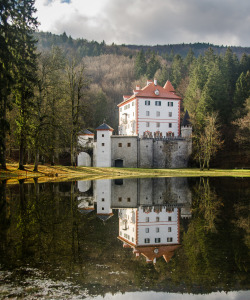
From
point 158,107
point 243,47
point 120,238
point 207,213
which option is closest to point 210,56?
point 158,107

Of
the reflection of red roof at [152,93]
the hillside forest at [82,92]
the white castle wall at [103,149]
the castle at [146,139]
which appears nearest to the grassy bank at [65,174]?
the hillside forest at [82,92]

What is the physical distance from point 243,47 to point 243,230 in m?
170

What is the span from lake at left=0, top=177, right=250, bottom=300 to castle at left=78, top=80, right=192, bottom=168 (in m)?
31.4

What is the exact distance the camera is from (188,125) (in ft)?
164

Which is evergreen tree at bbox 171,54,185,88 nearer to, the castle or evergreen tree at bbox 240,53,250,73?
evergreen tree at bbox 240,53,250,73

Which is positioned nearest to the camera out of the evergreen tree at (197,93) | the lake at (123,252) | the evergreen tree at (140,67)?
the lake at (123,252)

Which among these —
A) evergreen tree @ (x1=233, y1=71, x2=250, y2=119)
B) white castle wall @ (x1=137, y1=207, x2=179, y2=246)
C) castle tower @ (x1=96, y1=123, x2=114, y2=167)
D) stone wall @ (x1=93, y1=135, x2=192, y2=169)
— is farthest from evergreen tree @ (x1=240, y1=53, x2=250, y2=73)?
white castle wall @ (x1=137, y1=207, x2=179, y2=246)

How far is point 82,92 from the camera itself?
62594mm

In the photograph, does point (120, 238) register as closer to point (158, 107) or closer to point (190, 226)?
point (190, 226)

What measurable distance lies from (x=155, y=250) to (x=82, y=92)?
5780cm

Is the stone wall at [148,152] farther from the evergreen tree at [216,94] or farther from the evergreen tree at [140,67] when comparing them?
the evergreen tree at [140,67]

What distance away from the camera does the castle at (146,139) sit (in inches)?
1818

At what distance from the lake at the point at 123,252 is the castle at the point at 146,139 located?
3144 centimetres

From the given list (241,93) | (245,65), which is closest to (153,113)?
(241,93)
